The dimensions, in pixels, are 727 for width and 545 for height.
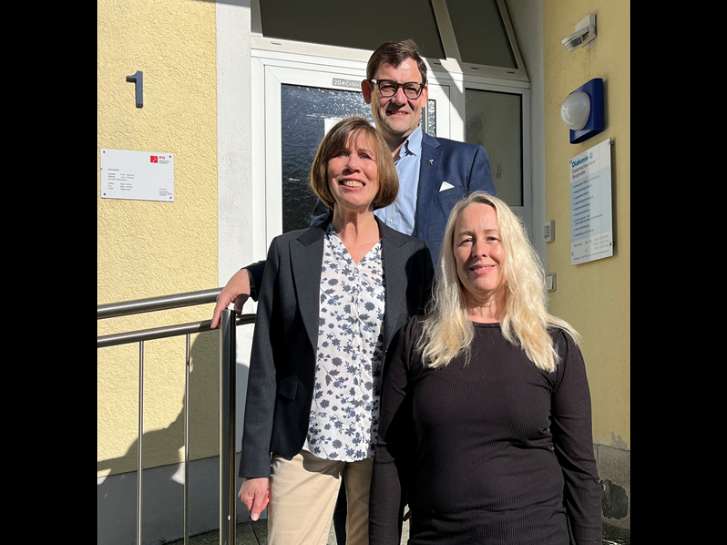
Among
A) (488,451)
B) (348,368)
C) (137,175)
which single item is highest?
(137,175)

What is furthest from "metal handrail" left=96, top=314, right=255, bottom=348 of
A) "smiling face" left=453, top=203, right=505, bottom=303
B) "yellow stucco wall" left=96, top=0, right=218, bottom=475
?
"yellow stucco wall" left=96, top=0, right=218, bottom=475

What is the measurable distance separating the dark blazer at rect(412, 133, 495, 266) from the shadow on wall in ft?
7.07

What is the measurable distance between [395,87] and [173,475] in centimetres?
259

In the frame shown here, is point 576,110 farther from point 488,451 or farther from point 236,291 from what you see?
point 488,451

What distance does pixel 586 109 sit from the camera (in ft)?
14.9

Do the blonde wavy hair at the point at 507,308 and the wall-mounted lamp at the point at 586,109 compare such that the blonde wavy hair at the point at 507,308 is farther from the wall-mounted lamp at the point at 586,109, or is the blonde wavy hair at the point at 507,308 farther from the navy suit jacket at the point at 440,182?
the wall-mounted lamp at the point at 586,109

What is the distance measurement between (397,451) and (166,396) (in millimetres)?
2457

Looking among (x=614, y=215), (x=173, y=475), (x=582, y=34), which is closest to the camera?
(x=173, y=475)

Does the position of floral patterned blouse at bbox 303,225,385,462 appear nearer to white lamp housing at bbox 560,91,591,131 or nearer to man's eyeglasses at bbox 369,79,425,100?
man's eyeglasses at bbox 369,79,425,100

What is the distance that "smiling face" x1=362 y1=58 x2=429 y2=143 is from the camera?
2484mm

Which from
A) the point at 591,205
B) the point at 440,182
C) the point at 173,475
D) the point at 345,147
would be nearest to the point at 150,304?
the point at 345,147

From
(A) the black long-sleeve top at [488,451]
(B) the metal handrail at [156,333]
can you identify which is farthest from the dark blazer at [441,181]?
(B) the metal handrail at [156,333]
